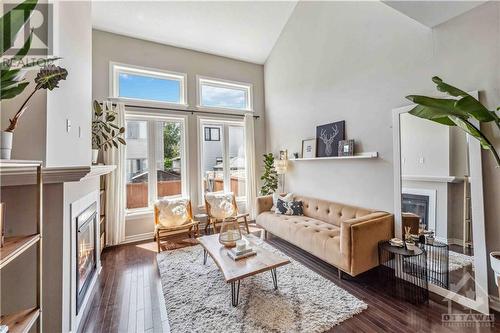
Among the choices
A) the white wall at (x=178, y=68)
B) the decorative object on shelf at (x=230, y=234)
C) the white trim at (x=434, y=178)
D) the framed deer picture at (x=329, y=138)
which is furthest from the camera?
the white wall at (x=178, y=68)

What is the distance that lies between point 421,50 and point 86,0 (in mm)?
3956

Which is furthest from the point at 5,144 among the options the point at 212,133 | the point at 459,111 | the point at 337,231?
the point at 212,133

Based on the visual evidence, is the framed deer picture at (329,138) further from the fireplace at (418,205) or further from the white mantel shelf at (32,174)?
the white mantel shelf at (32,174)

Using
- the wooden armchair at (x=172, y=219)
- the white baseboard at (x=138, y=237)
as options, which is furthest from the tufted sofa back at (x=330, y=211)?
the white baseboard at (x=138, y=237)

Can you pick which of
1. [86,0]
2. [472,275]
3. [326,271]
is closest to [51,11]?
[86,0]

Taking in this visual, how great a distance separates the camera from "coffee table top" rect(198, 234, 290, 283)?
206cm

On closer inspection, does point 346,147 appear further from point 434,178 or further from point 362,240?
point 362,240

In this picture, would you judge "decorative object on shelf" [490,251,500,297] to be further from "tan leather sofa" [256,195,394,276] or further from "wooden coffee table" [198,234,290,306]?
"wooden coffee table" [198,234,290,306]

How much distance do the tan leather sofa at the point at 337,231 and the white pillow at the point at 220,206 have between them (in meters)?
0.70

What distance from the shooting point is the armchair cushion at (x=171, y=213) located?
3816 mm

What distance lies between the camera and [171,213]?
386 cm

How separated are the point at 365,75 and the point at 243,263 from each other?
2.98 meters

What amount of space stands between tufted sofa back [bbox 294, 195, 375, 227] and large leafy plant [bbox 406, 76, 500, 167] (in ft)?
4.73

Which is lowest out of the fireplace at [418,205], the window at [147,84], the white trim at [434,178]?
the fireplace at [418,205]
